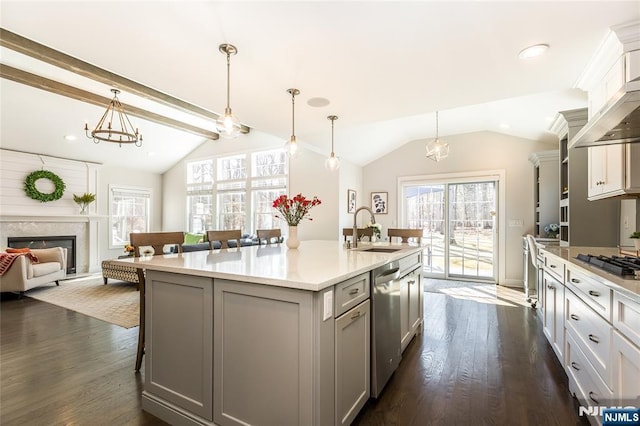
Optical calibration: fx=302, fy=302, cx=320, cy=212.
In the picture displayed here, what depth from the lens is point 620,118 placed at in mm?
1446

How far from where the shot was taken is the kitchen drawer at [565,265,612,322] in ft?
4.83

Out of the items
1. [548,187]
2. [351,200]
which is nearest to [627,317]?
[548,187]

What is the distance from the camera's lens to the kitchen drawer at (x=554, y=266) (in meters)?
2.24

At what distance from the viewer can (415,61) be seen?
2.31 m

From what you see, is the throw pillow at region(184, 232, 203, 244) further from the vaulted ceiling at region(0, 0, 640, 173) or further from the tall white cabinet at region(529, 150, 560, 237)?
the tall white cabinet at region(529, 150, 560, 237)

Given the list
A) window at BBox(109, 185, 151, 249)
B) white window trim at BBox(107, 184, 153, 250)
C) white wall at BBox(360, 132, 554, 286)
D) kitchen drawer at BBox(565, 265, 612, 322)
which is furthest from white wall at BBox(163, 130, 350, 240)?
kitchen drawer at BBox(565, 265, 612, 322)

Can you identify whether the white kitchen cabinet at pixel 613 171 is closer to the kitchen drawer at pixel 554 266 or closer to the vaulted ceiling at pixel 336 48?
the kitchen drawer at pixel 554 266

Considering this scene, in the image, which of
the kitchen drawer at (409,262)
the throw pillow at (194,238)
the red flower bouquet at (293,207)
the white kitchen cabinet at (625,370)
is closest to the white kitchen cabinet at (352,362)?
the kitchen drawer at (409,262)

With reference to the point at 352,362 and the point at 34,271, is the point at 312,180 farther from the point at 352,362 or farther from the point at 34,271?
the point at 34,271

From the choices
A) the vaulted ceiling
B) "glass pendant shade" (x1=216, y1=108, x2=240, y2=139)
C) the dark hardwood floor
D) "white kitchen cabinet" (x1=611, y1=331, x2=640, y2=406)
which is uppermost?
the vaulted ceiling

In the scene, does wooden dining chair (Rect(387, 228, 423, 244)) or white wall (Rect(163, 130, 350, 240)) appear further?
white wall (Rect(163, 130, 350, 240))

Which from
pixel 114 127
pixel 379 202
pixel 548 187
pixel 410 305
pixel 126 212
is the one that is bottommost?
pixel 410 305

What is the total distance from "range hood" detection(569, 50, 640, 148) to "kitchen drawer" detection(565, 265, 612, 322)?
2.56 ft

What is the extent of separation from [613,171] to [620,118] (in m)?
1.00
